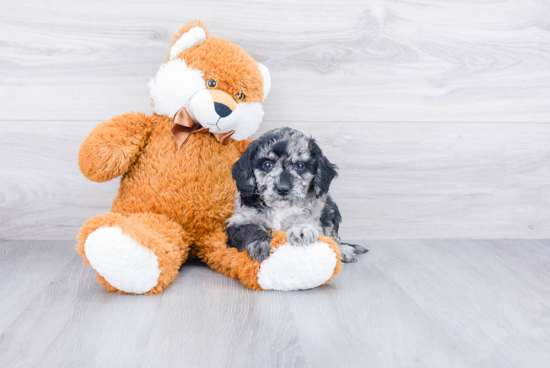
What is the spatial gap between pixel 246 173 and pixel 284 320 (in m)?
0.47

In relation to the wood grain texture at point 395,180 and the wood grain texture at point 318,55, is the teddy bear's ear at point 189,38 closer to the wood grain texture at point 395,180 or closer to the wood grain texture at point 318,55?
the wood grain texture at point 318,55

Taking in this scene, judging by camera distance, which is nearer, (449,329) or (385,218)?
(449,329)

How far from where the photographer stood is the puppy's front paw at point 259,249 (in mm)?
1243

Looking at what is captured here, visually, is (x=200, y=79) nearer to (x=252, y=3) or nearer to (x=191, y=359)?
(x=252, y=3)

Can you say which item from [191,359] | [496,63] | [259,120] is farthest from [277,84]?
[191,359]

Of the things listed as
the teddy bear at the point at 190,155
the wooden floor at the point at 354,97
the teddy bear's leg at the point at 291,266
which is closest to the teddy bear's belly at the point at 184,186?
the teddy bear at the point at 190,155

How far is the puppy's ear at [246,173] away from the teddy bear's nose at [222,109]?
14 cm

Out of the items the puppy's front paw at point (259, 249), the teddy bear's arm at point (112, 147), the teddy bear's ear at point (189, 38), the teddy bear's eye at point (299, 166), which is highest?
the teddy bear's ear at point (189, 38)

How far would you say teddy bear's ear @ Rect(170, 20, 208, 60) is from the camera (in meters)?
1.44

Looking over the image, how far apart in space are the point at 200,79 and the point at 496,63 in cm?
127

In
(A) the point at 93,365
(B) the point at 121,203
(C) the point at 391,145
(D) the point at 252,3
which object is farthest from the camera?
(C) the point at 391,145

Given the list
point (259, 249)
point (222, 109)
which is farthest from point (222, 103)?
point (259, 249)

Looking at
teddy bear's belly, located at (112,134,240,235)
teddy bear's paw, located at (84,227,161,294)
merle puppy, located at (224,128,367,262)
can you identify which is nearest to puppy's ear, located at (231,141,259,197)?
merle puppy, located at (224,128,367,262)

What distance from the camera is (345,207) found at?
188 centimetres
